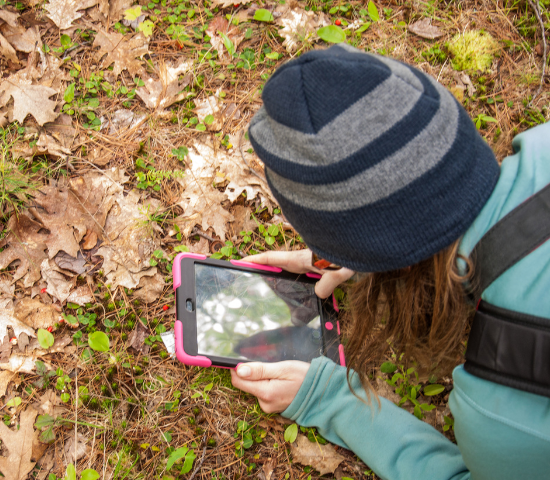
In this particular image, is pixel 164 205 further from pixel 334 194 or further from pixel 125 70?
pixel 334 194

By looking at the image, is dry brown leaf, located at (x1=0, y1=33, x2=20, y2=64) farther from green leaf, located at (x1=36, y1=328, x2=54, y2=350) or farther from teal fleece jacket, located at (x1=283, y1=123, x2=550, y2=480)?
teal fleece jacket, located at (x1=283, y1=123, x2=550, y2=480)

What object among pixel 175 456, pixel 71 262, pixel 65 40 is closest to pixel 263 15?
pixel 65 40

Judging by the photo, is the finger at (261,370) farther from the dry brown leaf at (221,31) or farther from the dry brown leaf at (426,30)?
the dry brown leaf at (426,30)

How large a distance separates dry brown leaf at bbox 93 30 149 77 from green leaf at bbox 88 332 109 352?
1768mm

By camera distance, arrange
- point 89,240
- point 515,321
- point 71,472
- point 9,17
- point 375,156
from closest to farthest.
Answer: point 375,156 → point 515,321 → point 71,472 → point 89,240 → point 9,17

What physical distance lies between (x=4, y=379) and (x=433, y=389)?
Result: 229cm

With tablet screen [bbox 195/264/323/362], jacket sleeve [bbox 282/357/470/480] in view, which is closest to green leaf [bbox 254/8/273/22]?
tablet screen [bbox 195/264/323/362]

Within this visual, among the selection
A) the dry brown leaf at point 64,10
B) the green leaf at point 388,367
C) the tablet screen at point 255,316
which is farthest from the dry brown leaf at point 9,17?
the green leaf at point 388,367

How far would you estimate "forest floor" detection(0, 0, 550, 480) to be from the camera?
2.20 metres

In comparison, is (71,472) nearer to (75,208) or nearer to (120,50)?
(75,208)

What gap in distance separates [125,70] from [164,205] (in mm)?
1047

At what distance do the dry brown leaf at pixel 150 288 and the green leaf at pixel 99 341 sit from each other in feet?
0.95

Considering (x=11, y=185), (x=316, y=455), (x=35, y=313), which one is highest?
(x=11, y=185)

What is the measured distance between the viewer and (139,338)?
237 centimetres
